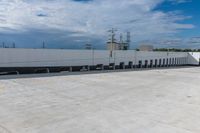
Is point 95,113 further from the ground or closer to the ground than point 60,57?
closer to the ground

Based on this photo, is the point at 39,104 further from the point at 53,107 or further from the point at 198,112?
the point at 198,112

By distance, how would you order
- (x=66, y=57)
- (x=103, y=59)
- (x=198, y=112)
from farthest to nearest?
(x=103, y=59), (x=66, y=57), (x=198, y=112)

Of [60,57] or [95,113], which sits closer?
[95,113]

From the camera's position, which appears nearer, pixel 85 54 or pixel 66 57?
pixel 66 57

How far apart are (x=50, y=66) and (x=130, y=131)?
51.5 ft

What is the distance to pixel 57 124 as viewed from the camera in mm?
4070

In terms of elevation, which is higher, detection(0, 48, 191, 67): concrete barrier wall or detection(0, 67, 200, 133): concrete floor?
detection(0, 48, 191, 67): concrete barrier wall

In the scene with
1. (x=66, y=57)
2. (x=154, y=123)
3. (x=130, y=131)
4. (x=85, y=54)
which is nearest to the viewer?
(x=130, y=131)

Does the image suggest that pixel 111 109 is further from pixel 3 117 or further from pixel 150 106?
pixel 3 117

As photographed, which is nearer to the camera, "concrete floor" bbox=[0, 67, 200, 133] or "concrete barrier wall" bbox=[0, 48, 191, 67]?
"concrete floor" bbox=[0, 67, 200, 133]

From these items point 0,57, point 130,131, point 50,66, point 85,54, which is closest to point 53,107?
point 130,131

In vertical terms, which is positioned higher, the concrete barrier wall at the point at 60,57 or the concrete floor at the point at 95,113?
the concrete barrier wall at the point at 60,57

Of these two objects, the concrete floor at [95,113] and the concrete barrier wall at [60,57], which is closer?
the concrete floor at [95,113]

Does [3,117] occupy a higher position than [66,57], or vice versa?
[66,57]
